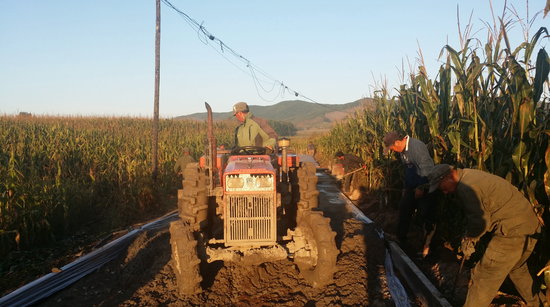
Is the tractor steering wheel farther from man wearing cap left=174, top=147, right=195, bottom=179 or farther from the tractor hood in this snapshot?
man wearing cap left=174, top=147, right=195, bottom=179

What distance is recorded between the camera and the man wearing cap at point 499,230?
10.0 ft

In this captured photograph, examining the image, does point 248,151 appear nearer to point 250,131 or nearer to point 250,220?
point 250,131

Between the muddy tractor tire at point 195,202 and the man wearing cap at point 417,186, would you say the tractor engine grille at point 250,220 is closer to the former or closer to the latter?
the muddy tractor tire at point 195,202

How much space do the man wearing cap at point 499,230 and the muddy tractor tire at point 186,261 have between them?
2614 millimetres

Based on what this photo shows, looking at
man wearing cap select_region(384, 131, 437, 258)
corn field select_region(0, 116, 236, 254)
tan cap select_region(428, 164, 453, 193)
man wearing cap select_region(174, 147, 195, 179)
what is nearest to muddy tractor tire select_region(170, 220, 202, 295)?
tan cap select_region(428, 164, 453, 193)

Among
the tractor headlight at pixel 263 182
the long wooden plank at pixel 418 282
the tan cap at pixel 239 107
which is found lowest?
the long wooden plank at pixel 418 282

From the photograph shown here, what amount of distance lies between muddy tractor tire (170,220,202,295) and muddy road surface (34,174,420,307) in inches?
5.3

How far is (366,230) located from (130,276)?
11.5 ft

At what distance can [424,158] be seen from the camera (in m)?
4.80

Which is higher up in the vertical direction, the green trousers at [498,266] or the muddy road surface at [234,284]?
A: the green trousers at [498,266]

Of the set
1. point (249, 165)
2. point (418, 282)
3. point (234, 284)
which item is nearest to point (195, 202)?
point (249, 165)

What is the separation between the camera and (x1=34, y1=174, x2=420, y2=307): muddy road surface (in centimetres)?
370

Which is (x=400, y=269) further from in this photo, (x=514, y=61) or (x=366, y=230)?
(x=514, y=61)

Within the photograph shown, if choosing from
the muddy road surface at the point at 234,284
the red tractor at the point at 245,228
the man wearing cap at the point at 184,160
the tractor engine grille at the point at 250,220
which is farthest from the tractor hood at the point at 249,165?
the man wearing cap at the point at 184,160
